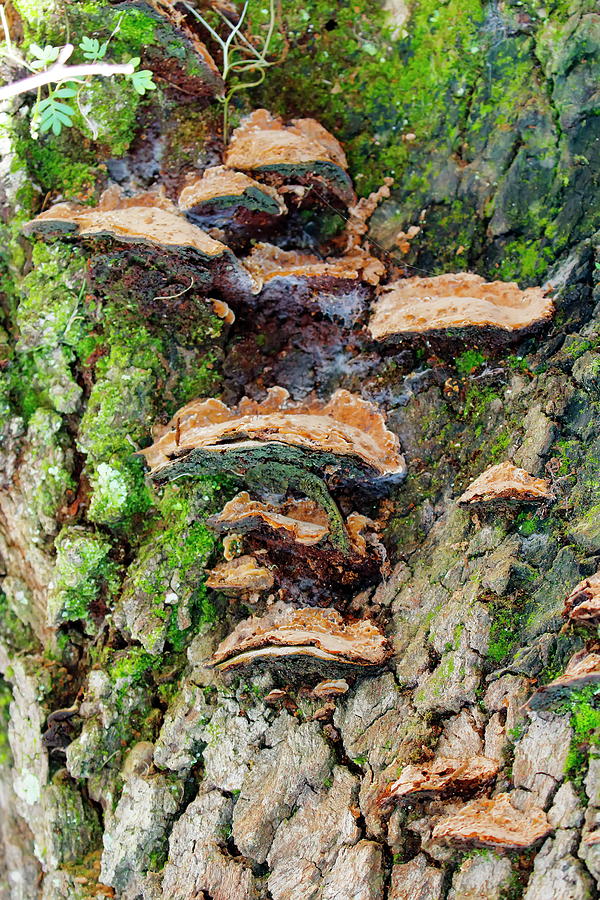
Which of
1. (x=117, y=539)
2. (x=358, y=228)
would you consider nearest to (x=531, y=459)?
(x=358, y=228)

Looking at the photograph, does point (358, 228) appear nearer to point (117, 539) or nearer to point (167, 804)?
point (117, 539)

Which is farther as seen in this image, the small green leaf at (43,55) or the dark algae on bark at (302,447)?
the small green leaf at (43,55)

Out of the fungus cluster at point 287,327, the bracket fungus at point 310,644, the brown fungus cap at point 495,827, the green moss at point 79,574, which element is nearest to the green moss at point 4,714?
the green moss at point 79,574

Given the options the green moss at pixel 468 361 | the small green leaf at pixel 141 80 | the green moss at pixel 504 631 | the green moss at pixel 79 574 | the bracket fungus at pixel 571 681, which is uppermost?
the small green leaf at pixel 141 80

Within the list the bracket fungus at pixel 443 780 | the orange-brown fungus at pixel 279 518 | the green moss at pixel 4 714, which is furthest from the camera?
the green moss at pixel 4 714

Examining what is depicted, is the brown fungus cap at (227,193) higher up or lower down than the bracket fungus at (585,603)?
higher up

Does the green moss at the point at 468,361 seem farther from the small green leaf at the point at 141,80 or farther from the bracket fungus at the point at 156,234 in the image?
the small green leaf at the point at 141,80

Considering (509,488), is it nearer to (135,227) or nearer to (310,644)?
(310,644)
